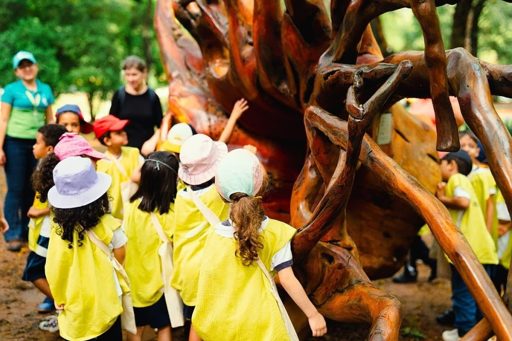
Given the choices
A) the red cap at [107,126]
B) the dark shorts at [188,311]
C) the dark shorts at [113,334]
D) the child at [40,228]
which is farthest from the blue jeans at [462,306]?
the child at [40,228]

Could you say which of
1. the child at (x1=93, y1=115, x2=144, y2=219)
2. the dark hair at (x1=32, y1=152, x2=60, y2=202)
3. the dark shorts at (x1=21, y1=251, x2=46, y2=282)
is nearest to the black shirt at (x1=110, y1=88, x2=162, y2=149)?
the child at (x1=93, y1=115, x2=144, y2=219)

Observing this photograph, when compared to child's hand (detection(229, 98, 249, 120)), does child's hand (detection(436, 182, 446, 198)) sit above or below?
below

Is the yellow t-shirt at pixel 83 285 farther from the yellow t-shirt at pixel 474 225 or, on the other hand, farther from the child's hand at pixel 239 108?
the yellow t-shirt at pixel 474 225

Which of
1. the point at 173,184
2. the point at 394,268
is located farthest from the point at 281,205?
the point at 173,184

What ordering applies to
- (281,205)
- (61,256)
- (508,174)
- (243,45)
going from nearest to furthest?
(508,174)
(61,256)
(243,45)
(281,205)

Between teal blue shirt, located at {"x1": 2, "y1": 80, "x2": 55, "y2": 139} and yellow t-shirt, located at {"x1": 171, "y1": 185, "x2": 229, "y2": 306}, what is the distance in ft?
10.3

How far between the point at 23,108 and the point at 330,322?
11.5 ft

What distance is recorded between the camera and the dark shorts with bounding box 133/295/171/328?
4.47 metres

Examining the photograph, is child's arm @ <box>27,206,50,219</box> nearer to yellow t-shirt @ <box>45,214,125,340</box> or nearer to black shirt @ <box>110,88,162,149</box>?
yellow t-shirt @ <box>45,214,125,340</box>

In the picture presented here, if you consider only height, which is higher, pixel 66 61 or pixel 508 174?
pixel 508 174

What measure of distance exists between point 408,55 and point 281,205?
230cm

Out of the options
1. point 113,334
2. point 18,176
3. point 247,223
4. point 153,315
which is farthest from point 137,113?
point 247,223

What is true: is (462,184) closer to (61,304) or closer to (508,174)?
(508,174)

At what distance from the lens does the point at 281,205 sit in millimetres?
5664
